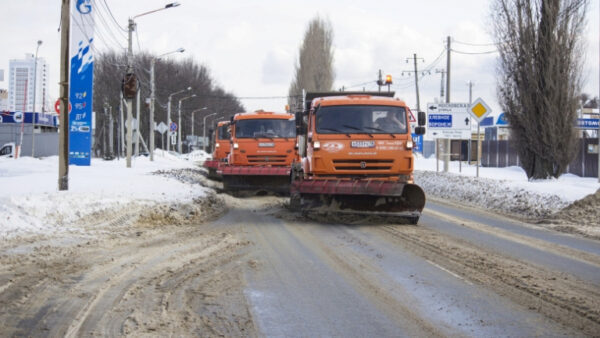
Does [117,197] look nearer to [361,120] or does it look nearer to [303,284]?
[361,120]

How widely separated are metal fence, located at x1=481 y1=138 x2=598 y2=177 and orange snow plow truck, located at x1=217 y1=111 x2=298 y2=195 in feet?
54.8

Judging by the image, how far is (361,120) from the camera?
45.4 ft

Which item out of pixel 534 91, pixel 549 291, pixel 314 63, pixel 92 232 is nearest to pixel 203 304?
pixel 549 291

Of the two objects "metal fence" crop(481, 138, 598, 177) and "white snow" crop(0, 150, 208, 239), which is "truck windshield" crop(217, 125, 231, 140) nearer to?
"white snow" crop(0, 150, 208, 239)

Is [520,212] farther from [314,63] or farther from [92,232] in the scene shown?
[314,63]

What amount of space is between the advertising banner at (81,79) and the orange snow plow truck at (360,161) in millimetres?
14832

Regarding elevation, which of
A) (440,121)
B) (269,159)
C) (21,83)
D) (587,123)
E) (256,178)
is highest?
(21,83)

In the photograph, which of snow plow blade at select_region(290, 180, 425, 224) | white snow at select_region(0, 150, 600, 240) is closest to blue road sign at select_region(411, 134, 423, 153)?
snow plow blade at select_region(290, 180, 425, 224)

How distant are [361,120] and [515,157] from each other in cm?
3458

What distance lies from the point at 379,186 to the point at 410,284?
5574 mm

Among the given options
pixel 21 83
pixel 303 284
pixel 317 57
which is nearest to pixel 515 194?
pixel 303 284

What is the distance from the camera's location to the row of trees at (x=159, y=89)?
6969 centimetres

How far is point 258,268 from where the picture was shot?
796 centimetres

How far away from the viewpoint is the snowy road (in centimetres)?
540
